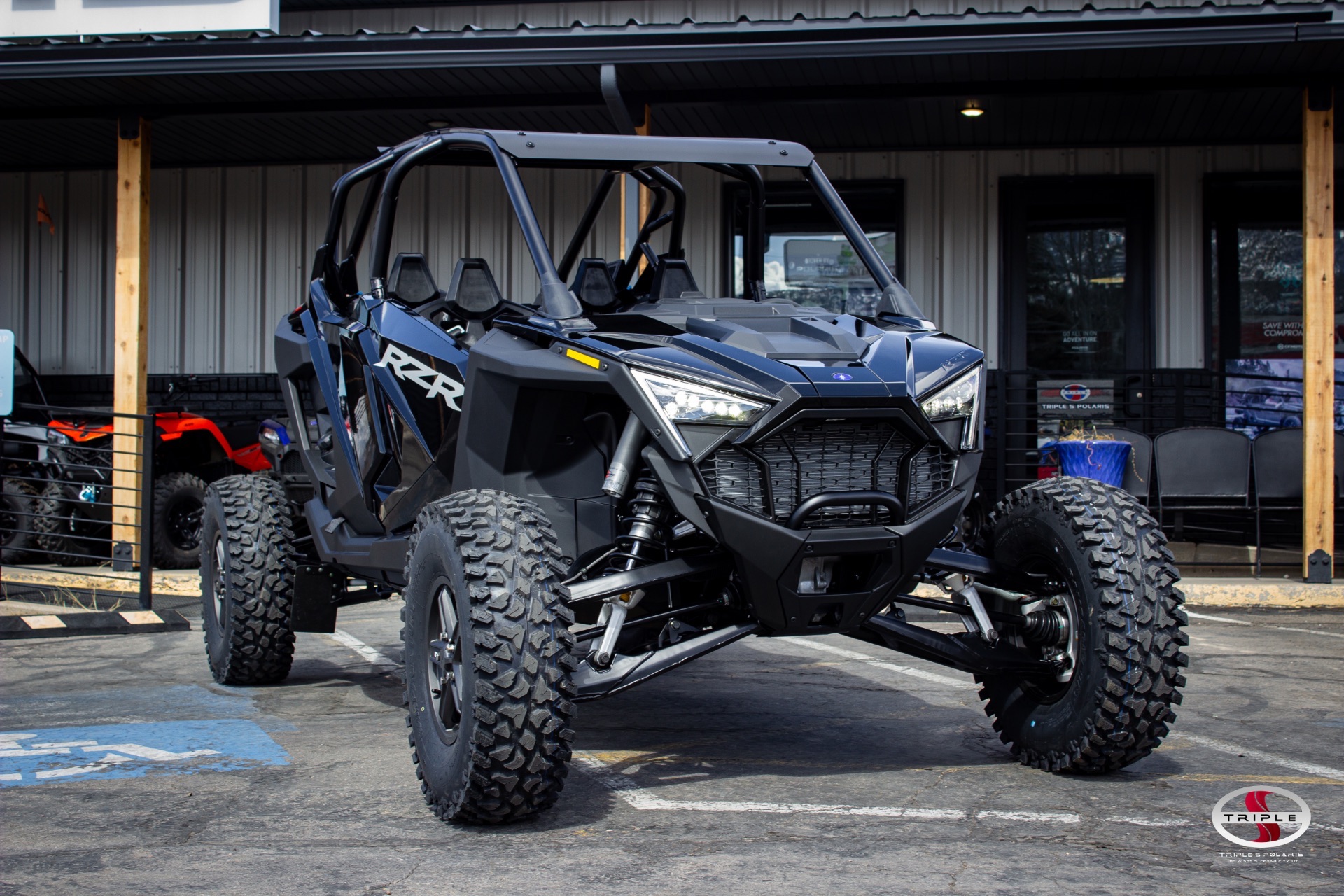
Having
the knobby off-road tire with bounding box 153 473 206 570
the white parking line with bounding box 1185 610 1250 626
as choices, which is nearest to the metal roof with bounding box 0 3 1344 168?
the knobby off-road tire with bounding box 153 473 206 570

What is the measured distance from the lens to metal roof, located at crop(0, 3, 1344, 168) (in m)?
9.70

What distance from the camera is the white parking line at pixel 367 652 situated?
737 cm

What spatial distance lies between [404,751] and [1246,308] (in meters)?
10.7

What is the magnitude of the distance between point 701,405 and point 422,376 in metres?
1.53

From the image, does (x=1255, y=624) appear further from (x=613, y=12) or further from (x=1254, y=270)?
(x=613, y=12)

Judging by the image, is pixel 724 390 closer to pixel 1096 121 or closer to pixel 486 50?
pixel 486 50

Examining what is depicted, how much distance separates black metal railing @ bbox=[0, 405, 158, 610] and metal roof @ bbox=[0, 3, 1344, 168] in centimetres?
272

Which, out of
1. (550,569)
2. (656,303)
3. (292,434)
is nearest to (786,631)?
(550,569)

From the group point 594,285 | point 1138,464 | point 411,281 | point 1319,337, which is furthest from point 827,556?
point 1138,464

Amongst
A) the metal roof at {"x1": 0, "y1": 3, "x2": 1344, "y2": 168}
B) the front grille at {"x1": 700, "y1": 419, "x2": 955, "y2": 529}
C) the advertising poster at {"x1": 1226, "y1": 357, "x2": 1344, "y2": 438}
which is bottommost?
the front grille at {"x1": 700, "y1": 419, "x2": 955, "y2": 529}

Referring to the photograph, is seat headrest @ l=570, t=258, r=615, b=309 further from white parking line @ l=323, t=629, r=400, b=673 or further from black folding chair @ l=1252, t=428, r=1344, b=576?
black folding chair @ l=1252, t=428, r=1344, b=576

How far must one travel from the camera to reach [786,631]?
13.5 feet

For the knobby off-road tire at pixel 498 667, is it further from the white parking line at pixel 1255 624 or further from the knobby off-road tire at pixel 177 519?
the knobby off-road tire at pixel 177 519

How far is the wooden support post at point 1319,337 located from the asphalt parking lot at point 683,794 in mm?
3213
